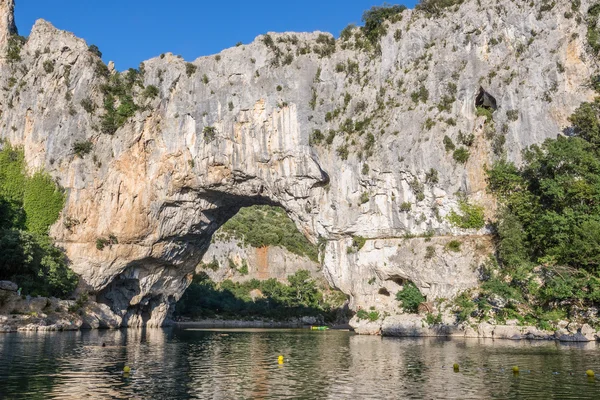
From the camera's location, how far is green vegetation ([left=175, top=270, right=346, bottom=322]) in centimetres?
8300

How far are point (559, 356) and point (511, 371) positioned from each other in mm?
5657

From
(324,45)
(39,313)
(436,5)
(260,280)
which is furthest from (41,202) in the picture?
(260,280)

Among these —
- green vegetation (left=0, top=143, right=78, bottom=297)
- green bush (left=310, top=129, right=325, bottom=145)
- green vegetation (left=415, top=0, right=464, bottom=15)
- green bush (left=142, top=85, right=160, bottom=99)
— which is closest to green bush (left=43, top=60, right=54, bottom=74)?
green vegetation (left=0, top=143, right=78, bottom=297)

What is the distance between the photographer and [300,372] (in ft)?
64.8

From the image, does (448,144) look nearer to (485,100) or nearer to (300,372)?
(485,100)

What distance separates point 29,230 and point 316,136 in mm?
25880

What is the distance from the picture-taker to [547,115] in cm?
3944

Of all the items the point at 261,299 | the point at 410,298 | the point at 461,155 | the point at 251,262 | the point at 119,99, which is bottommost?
the point at 410,298

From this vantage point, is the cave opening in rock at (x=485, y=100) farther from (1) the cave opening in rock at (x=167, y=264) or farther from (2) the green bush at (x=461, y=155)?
(1) the cave opening in rock at (x=167, y=264)

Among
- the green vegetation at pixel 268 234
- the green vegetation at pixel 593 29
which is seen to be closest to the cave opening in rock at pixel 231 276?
the green vegetation at pixel 268 234

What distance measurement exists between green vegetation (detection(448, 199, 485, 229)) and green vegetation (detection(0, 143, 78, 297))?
1200 inches

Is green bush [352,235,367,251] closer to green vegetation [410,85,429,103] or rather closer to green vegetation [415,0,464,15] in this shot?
green vegetation [410,85,429,103]

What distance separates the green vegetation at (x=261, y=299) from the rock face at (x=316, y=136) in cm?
2897

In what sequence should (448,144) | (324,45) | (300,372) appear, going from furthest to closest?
1. (324,45)
2. (448,144)
3. (300,372)
